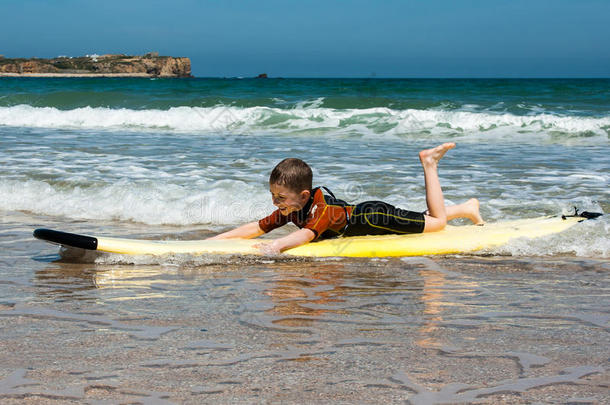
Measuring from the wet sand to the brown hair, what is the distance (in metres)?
0.51

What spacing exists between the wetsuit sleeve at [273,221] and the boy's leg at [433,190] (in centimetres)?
100

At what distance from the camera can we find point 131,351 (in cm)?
241

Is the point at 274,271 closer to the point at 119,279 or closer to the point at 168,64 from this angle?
the point at 119,279

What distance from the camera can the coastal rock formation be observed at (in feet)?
307

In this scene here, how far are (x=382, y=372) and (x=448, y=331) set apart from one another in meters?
0.57

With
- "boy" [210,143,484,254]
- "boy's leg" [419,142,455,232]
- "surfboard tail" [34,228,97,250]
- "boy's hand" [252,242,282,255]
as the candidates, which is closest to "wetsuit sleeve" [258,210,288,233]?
"boy" [210,143,484,254]

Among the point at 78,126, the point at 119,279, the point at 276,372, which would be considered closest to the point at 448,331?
the point at 276,372

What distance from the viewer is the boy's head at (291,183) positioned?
4.05 metres

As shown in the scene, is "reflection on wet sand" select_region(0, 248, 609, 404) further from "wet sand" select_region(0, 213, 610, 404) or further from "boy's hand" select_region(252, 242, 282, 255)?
"boy's hand" select_region(252, 242, 282, 255)

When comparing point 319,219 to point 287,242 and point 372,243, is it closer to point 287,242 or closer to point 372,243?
point 287,242

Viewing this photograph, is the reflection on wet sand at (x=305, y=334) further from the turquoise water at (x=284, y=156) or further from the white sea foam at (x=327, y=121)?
the white sea foam at (x=327, y=121)

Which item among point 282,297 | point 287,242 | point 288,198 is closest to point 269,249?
point 287,242

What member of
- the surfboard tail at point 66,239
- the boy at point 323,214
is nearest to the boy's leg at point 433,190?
the boy at point 323,214

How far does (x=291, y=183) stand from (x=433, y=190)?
3.63 ft
